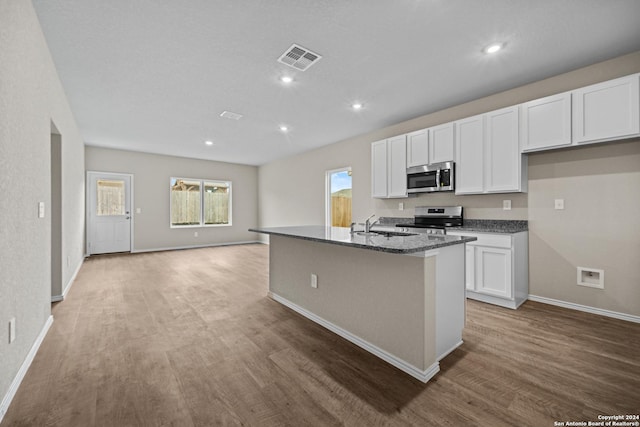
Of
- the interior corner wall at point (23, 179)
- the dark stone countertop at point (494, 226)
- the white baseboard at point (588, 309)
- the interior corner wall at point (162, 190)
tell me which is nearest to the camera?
Result: the interior corner wall at point (23, 179)

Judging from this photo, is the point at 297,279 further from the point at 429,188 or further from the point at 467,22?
the point at 467,22

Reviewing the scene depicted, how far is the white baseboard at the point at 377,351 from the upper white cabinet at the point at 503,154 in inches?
94.9

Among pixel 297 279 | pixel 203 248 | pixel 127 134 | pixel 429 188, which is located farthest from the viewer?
pixel 203 248

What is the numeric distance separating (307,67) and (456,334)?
2.86m

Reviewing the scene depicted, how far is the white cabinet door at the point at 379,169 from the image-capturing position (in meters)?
4.54

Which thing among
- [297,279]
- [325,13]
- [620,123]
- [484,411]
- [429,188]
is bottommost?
[484,411]

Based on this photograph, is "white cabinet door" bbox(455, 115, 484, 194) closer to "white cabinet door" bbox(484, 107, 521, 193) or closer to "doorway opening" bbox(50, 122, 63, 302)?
"white cabinet door" bbox(484, 107, 521, 193)

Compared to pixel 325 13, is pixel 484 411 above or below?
below

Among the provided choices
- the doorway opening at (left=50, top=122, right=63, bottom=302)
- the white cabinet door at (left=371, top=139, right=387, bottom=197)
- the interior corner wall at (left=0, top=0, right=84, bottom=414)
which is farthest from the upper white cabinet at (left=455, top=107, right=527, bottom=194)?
the doorway opening at (left=50, top=122, right=63, bottom=302)

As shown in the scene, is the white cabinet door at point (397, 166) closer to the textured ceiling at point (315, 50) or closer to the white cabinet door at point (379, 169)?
the white cabinet door at point (379, 169)

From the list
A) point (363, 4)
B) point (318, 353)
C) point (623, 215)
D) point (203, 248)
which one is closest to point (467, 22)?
point (363, 4)

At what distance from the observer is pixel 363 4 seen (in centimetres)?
198

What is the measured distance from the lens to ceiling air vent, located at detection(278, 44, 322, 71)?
2537 mm

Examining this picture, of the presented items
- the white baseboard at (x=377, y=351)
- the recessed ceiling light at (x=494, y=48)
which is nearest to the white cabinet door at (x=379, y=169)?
the recessed ceiling light at (x=494, y=48)
